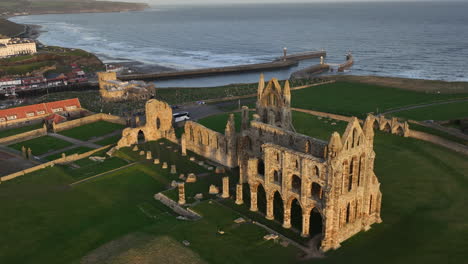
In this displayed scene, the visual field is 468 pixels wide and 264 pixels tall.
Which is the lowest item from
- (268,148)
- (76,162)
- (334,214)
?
(76,162)

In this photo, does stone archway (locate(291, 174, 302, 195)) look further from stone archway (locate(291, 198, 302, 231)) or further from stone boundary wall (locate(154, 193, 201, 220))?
stone boundary wall (locate(154, 193, 201, 220))

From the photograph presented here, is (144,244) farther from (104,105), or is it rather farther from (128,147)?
(104,105)

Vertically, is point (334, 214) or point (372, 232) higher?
point (334, 214)

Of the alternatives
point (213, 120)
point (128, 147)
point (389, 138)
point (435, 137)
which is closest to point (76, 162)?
point (128, 147)

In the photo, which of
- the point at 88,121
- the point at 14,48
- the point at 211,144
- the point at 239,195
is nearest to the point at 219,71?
the point at 88,121

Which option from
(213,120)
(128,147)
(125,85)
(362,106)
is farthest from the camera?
(125,85)

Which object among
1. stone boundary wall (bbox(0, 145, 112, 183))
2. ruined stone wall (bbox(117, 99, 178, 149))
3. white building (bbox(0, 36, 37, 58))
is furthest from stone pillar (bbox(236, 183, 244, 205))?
white building (bbox(0, 36, 37, 58))
